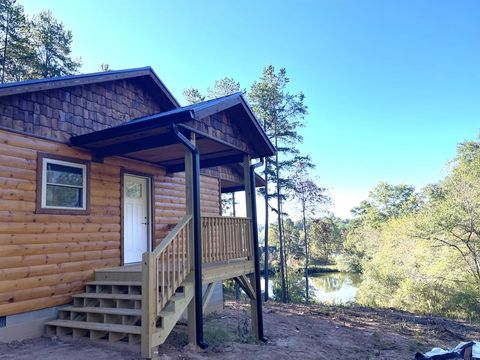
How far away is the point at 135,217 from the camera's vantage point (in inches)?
294

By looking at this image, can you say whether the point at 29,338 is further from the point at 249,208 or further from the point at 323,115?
the point at 323,115

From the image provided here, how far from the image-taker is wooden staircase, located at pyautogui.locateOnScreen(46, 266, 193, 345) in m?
4.61

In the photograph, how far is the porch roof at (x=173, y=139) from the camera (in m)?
5.07

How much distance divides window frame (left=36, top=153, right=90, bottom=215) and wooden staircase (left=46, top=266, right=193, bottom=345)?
1.17 m

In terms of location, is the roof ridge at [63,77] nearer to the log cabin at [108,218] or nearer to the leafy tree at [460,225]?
the log cabin at [108,218]

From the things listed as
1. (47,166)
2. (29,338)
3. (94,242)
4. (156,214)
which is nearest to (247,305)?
(156,214)

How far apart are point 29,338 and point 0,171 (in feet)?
A: 8.10

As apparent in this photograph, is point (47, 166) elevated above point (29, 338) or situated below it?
above

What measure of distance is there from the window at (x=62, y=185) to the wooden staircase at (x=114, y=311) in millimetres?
1282

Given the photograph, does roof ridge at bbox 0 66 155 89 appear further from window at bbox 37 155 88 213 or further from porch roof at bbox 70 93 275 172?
window at bbox 37 155 88 213

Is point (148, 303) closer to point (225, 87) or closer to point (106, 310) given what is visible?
point (106, 310)

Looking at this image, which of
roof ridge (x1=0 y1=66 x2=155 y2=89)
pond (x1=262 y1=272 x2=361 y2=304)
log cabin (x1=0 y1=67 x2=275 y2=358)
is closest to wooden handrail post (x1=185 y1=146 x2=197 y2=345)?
log cabin (x1=0 y1=67 x2=275 y2=358)

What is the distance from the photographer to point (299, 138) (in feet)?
67.3

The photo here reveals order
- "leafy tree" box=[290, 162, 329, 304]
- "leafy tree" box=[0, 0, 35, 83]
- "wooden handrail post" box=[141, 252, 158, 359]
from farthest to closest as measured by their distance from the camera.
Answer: "leafy tree" box=[290, 162, 329, 304]
"leafy tree" box=[0, 0, 35, 83]
"wooden handrail post" box=[141, 252, 158, 359]
